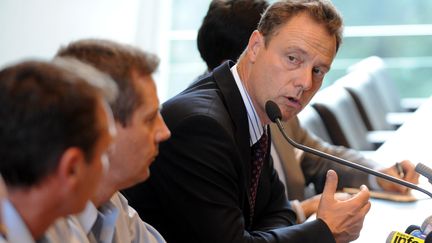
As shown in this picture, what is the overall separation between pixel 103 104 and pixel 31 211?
0.16m

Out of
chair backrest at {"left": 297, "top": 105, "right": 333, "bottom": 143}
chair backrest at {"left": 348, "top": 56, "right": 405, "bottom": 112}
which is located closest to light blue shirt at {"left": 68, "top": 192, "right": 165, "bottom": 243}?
chair backrest at {"left": 297, "top": 105, "right": 333, "bottom": 143}

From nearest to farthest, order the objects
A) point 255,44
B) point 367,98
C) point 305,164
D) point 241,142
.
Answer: point 241,142 < point 255,44 < point 305,164 < point 367,98

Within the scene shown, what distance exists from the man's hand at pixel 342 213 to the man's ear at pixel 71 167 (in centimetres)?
84

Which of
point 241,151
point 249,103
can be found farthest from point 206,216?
point 249,103

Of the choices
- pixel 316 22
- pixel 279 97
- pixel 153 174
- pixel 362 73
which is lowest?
pixel 362 73

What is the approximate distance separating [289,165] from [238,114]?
2.75 ft

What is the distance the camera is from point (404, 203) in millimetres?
2102

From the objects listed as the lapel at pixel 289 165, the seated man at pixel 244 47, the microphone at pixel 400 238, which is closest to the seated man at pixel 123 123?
the microphone at pixel 400 238

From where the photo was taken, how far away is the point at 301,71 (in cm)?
174

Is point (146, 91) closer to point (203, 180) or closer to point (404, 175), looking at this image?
point (203, 180)

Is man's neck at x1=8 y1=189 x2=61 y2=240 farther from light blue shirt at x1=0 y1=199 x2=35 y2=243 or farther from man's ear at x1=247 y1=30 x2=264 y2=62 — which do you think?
man's ear at x1=247 y1=30 x2=264 y2=62

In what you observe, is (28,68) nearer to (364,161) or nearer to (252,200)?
(252,200)

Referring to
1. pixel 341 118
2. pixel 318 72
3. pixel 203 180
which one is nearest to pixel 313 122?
pixel 341 118

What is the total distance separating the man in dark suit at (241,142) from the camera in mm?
1586
